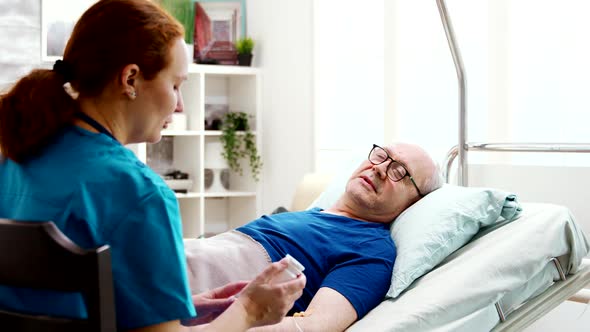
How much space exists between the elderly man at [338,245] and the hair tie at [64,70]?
0.76m

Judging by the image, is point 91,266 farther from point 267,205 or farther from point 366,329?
point 267,205

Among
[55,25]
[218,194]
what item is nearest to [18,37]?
[55,25]

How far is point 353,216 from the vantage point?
234 centimetres

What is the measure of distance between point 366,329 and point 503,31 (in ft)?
5.41

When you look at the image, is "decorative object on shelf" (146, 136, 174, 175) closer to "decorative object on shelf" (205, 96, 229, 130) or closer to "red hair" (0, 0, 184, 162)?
"decorative object on shelf" (205, 96, 229, 130)

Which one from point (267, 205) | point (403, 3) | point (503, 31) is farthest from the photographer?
point (267, 205)

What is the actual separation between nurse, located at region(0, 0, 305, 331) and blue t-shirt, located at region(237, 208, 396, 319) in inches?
26.8

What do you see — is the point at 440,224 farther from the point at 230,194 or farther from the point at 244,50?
the point at 244,50

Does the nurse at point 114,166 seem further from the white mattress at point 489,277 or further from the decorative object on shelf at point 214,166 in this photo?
the decorative object on shelf at point 214,166

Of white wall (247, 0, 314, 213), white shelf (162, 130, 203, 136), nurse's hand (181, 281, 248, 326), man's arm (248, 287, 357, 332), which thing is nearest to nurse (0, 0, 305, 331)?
nurse's hand (181, 281, 248, 326)

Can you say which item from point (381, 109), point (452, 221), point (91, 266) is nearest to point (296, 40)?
point (381, 109)

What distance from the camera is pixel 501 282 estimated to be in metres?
1.87

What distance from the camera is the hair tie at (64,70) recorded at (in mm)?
1184

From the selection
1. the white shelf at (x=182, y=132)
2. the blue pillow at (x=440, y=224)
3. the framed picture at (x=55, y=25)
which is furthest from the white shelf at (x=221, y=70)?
the blue pillow at (x=440, y=224)
